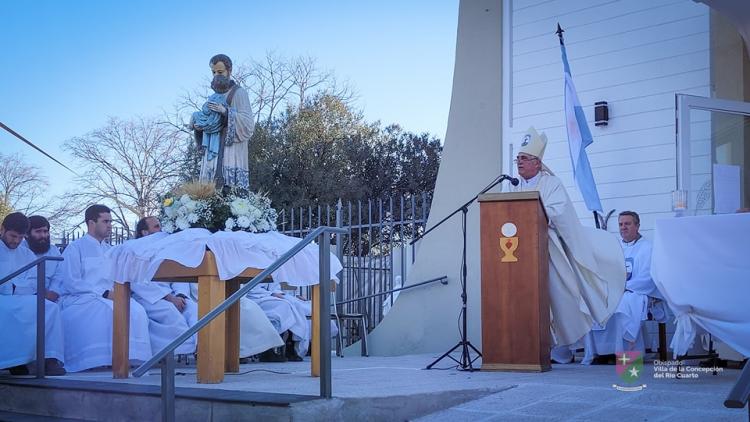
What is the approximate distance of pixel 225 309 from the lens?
15.5 feet

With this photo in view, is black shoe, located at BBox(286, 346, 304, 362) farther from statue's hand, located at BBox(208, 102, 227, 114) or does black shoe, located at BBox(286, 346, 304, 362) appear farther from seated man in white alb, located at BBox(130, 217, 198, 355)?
statue's hand, located at BBox(208, 102, 227, 114)

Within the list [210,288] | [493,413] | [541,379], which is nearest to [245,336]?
[210,288]

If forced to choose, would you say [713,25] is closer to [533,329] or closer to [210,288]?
[533,329]

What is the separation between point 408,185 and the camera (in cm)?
2486

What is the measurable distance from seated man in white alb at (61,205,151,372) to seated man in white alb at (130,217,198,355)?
22cm

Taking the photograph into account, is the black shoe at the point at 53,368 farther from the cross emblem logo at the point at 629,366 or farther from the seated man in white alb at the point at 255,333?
the cross emblem logo at the point at 629,366

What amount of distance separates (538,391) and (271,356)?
4798 mm

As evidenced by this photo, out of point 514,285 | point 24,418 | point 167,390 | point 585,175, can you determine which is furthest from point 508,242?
point 24,418

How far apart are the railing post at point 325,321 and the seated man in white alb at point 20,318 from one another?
10.3 ft

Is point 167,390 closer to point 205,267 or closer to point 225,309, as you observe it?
point 225,309

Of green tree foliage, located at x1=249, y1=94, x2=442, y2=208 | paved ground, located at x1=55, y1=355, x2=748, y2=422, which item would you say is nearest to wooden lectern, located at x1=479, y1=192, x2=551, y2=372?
paved ground, located at x1=55, y1=355, x2=748, y2=422

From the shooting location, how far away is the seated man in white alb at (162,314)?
8062mm

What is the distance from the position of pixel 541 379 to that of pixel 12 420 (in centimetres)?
334

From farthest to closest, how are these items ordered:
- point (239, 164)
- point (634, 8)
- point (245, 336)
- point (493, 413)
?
point (634, 8) → point (245, 336) → point (239, 164) → point (493, 413)
